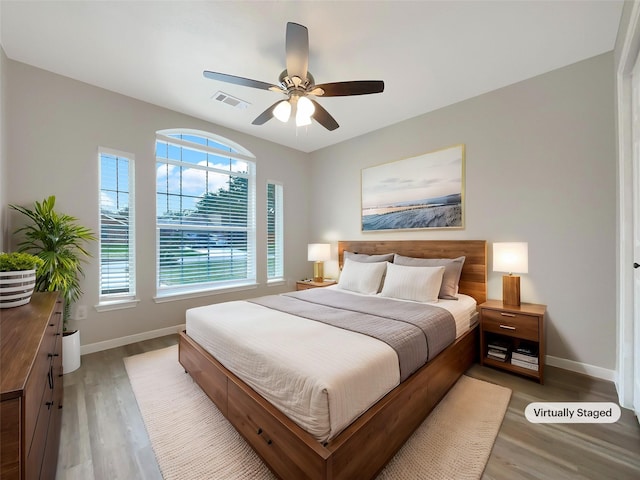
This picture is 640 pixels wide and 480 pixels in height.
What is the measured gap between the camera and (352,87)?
209 cm

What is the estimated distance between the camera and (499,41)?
2215 millimetres

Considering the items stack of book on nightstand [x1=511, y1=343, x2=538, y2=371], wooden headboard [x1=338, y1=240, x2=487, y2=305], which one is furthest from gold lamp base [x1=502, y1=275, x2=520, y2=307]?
stack of book on nightstand [x1=511, y1=343, x2=538, y2=371]

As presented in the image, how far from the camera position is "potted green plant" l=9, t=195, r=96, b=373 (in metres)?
2.32

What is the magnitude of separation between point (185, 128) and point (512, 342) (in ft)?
15.0

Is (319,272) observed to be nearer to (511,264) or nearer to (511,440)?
(511,264)

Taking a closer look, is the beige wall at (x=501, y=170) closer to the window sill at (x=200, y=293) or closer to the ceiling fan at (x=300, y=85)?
the window sill at (x=200, y=293)

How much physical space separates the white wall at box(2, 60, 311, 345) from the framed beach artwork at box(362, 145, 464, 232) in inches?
98.3

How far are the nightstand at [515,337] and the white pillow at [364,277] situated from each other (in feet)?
3.60

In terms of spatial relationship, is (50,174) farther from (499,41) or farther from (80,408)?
A: (499,41)

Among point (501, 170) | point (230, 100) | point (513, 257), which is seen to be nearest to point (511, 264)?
point (513, 257)

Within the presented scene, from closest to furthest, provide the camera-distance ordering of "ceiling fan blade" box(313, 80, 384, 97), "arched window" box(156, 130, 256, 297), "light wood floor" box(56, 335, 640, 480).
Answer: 1. "light wood floor" box(56, 335, 640, 480)
2. "ceiling fan blade" box(313, 80, 384, 97)
3. "arched window" box(156, 130, 256, 297)

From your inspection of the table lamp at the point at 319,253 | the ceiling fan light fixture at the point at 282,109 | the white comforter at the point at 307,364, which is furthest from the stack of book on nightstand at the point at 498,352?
the ceiling fan light fixture at the point at 282,109

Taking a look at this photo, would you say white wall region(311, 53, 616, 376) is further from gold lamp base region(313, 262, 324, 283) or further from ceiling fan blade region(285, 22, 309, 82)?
ceiling fan blade region(285, 22, 309, 82)

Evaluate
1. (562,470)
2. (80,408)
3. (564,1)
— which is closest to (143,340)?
(80,408)
